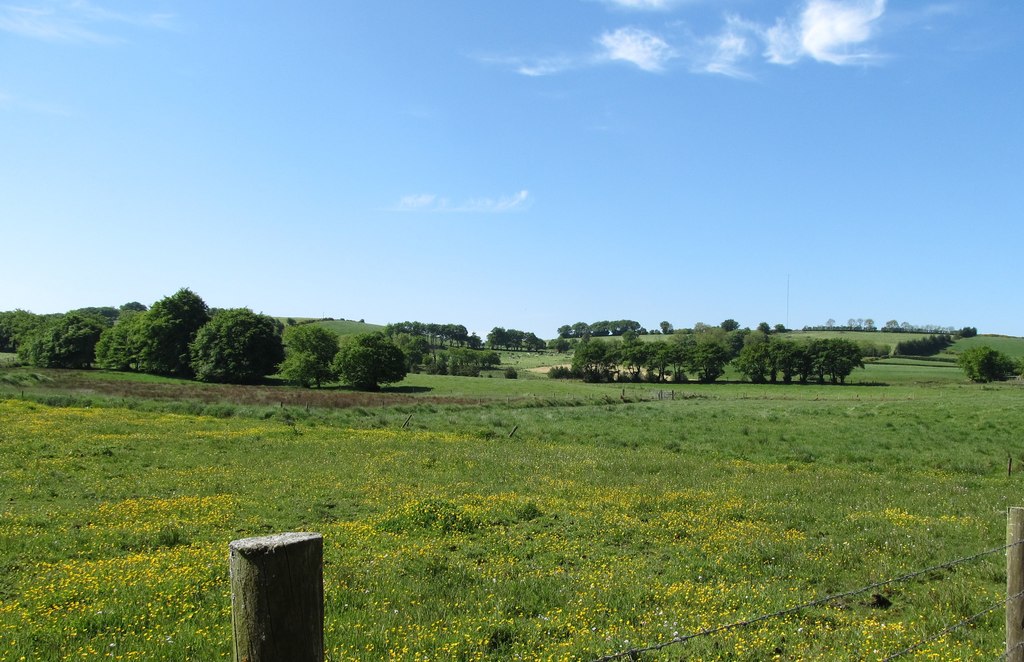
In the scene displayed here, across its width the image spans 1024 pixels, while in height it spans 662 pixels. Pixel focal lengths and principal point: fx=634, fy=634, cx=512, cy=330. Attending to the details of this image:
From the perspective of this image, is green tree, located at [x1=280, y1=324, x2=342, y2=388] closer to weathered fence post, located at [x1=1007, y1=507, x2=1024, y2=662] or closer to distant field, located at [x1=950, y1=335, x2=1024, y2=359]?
weathered fence post, located at [x1=1007, y1=507, x2=1024, y2=662]

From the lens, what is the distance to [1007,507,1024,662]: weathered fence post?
17.6 ft

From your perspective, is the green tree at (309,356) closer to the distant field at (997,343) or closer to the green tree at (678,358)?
the green tree at (678,358)

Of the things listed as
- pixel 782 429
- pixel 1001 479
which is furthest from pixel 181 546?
pixel 782 429

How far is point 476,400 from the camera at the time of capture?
6744cm

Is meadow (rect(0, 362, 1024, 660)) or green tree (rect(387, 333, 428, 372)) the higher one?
green tree (rect(387, 333, 428, 372))

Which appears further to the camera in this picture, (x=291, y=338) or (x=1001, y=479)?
(x=291, y=338)

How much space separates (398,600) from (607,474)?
1392 centimetres

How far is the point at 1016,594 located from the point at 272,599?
6058 millimetres

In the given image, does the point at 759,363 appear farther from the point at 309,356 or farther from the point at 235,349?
the point at 235,349

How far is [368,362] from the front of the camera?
3954 inches

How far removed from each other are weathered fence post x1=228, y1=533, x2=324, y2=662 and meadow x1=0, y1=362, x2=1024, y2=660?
15.3 ft

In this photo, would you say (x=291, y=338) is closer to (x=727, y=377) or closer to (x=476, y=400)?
(x=476, y=400)

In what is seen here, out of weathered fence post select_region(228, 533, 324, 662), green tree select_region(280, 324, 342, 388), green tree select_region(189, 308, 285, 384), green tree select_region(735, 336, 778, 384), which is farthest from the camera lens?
green tree select_region(735, 336, 778, 384)

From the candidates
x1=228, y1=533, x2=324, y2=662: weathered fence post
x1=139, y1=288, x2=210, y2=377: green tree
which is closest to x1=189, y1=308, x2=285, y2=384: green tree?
x1=139, y1=288, x2=210, y2=377: green tree
